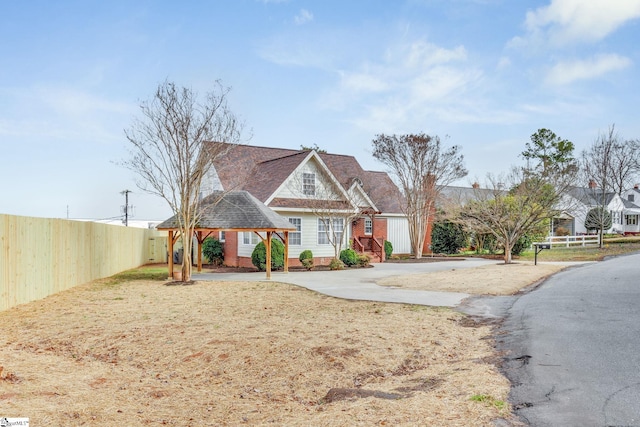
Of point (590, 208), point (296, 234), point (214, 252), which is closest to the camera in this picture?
point (296, 234)

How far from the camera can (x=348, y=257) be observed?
989 inches

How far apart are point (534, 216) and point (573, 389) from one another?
2175 cm

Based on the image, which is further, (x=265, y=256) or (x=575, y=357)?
(x=265, y=256)

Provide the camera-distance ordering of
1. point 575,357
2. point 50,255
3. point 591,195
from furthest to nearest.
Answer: point 591,195
point 50,255
point 575,357

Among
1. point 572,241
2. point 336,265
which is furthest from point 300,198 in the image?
point 572,241

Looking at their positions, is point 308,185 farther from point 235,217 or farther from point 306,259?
point 235,217

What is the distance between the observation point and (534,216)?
25.8 metres

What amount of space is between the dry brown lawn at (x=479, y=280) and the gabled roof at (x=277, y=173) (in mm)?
8125

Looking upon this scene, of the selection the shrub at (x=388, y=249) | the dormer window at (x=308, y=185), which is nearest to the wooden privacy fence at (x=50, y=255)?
the dormer window at (x=308, y=185)

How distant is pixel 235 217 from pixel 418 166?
14.0 metres

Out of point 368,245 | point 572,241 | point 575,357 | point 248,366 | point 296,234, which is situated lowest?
point 248,366

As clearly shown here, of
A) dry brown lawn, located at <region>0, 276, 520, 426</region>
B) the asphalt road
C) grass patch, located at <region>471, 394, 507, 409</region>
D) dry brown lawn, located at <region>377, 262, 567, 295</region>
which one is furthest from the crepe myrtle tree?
grass patch, located at <region>471, 394, 507, 409</region>

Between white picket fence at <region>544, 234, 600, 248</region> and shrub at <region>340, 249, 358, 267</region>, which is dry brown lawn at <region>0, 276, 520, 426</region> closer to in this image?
shrub at <region>340, 249, 358, 267</region>

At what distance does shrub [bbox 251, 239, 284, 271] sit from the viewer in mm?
22859
